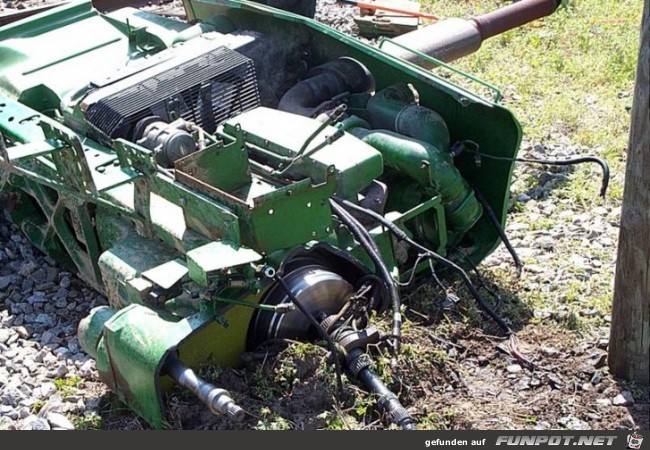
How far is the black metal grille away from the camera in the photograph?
529 centimetres

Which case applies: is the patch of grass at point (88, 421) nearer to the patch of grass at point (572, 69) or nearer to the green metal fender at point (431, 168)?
the green metal fender at point (431, 168)

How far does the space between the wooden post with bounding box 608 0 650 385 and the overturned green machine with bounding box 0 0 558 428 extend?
3.03ft

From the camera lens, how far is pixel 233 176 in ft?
15.7

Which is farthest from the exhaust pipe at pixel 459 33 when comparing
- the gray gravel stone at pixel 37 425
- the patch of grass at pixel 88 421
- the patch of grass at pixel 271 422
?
the gray gravel stone at pixel 37 425

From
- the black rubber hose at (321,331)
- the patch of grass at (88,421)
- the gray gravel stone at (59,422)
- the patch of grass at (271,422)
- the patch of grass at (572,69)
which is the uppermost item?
the black rubber hose at (321,331)

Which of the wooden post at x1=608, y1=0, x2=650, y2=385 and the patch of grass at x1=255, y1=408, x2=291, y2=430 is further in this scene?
the patch of grass at x1=255, y1=408, x2=291, y2=430

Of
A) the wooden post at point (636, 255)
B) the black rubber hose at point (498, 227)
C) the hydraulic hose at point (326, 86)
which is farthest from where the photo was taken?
the hydraulic hose at point (326, 86)

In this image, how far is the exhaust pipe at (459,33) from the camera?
6426mm

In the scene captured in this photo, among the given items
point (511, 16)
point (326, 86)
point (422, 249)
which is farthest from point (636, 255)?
point (511, 16)

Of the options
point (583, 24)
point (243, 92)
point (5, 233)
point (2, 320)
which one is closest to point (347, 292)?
point (243, 92)

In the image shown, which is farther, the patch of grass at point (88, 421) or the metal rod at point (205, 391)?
the patch of grass at point (88, 421)

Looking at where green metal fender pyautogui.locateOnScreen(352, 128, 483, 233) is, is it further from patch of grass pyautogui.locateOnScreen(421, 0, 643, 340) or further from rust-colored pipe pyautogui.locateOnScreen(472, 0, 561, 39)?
rust-colored pipe pyautogui.locateOnScreen(472, 0, 561, 39)

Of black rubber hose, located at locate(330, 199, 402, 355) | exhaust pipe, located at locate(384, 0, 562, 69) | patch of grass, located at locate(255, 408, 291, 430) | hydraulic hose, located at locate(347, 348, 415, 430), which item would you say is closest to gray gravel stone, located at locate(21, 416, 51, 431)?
patch of grass, located at locate(255, 408, 291, 430)

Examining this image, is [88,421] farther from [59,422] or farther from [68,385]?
[68,385]
